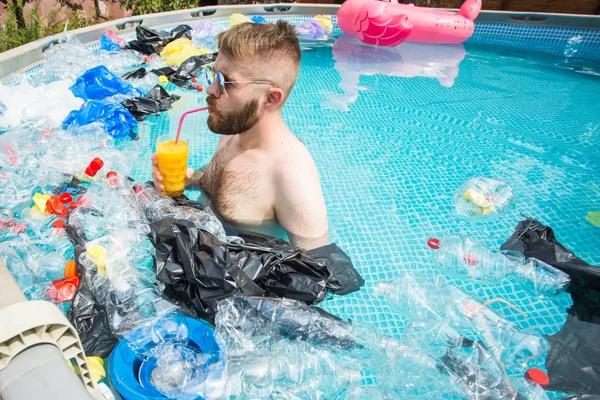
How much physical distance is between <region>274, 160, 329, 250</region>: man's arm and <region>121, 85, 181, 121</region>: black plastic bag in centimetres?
301

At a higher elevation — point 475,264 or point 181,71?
point 181,71

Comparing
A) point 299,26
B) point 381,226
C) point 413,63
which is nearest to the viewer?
point 381,226

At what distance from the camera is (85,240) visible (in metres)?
2.71

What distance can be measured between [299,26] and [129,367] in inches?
319

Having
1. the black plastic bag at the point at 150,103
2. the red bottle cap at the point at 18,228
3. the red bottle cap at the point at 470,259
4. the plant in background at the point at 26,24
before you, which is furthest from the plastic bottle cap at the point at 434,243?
the plant in background at the point at 26,24

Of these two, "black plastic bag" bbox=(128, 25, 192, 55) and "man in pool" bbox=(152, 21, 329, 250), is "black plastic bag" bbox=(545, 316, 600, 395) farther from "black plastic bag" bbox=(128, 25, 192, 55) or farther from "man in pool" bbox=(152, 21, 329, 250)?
"black plastic bag" bbox=(128, 25, 192, 55)

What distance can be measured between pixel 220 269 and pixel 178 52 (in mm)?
5354

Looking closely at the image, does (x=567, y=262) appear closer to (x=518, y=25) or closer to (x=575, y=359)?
(x=575, y=359)

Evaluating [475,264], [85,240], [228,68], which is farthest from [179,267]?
[475,264]

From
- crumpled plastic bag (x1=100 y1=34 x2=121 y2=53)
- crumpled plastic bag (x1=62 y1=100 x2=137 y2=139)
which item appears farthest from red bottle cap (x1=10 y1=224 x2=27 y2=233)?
crumpled plastic bag (x1=100 y1=34 x2=121 y2=53)

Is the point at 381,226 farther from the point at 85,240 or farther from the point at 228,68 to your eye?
the point at 85,240

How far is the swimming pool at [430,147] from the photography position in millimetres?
3145

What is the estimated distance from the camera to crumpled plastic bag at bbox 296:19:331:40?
335 inches

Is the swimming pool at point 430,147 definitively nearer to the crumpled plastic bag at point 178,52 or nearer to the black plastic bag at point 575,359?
the black plastic bag at point 575,359
